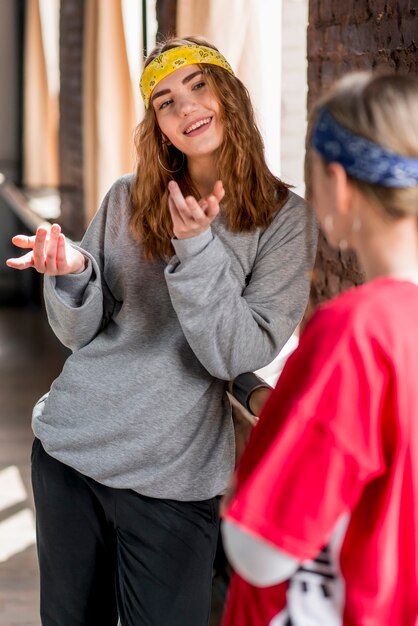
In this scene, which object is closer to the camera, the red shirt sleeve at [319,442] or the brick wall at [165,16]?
the red shirt sleeve at [319,442]

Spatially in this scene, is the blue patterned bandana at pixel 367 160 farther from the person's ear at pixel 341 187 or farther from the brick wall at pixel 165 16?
the brick wall at pixel 165 16

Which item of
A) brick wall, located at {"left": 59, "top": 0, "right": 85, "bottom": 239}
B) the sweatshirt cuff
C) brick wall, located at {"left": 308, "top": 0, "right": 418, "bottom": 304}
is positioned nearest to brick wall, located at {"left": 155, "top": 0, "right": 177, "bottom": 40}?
brick wall, located at {"left": 308, "top": 0, "right": 418, "bottom": 304}

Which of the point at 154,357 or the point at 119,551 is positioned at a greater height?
the point at 154,357

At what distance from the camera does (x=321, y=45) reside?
2.07 m

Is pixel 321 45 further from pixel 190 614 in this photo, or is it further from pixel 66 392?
pixel 190 614

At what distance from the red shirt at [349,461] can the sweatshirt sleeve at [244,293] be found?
512 millimetres

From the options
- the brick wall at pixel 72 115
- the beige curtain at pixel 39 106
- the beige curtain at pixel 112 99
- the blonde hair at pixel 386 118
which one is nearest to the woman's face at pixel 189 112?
the blonde hair at pixel 386 118

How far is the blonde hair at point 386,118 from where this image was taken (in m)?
0.81

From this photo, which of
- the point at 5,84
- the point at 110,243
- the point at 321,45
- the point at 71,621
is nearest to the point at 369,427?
the point at 110,243

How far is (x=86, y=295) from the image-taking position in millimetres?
1581

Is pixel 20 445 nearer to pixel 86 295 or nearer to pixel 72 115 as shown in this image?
pixel 72 115

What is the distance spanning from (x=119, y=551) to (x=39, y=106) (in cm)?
571

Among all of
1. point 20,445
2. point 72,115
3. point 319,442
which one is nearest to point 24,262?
point 319,442

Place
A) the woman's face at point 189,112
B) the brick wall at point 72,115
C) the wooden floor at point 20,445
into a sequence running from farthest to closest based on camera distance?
1. the brick wall at point 72,115
2. the wooden floor at point 20,445
3. the woman's face at point 189,112
